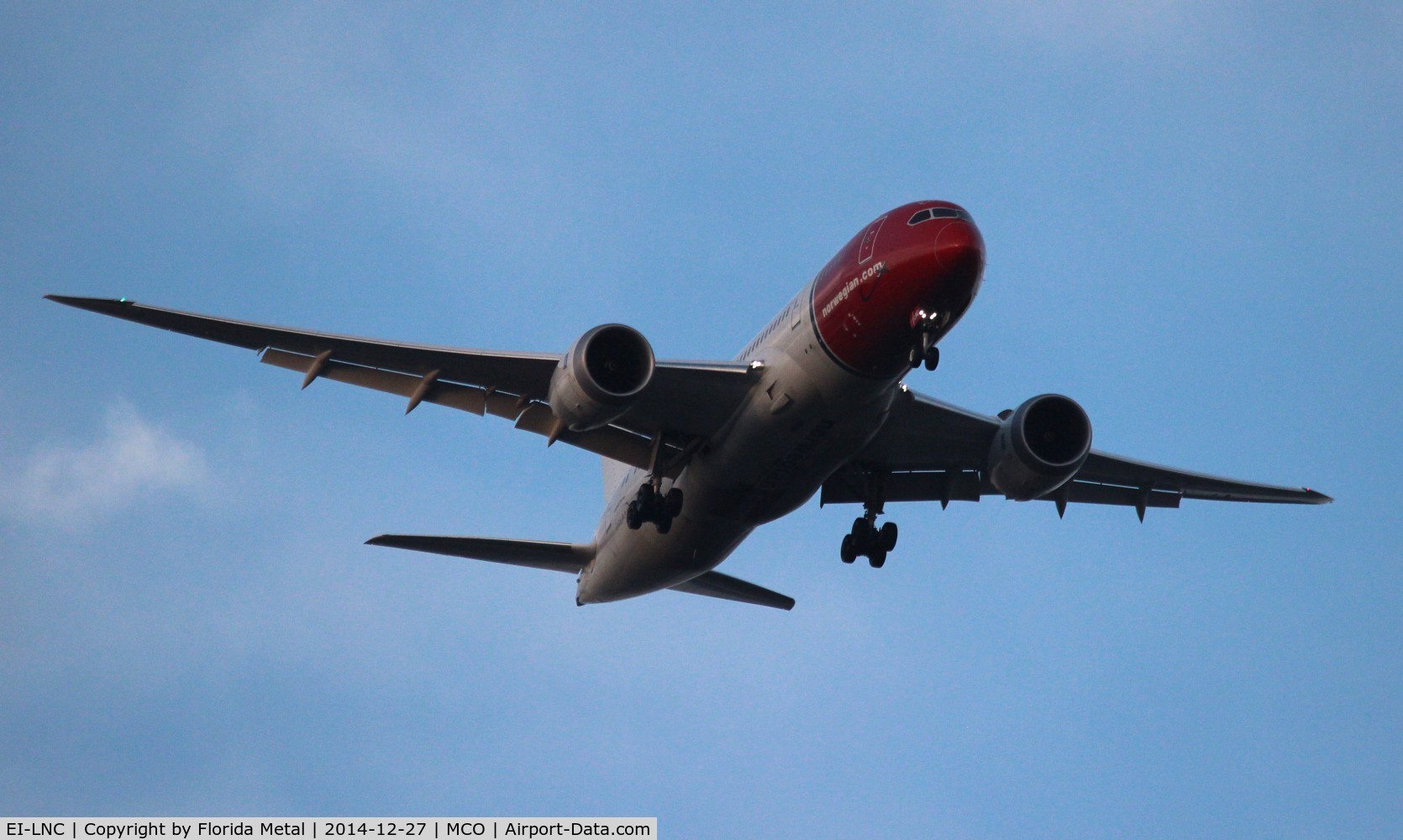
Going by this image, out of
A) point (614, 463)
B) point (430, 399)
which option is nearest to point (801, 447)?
point (430, 399)

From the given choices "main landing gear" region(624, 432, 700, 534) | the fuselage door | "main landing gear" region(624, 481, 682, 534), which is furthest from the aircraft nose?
"main landing gear" region(624, 481, 682, 534)

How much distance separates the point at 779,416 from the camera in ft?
72.0

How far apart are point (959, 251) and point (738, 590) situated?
1367cm

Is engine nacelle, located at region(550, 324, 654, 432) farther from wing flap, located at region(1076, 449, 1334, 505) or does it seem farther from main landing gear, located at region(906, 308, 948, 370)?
wing flap, located at region(1076, 449, 1334, 505)

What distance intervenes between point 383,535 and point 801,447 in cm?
847

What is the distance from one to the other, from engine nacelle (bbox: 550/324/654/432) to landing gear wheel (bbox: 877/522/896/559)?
24.0 ft

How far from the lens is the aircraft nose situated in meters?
19.8

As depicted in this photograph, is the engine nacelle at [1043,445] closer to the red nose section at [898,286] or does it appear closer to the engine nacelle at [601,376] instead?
the red nose section at [898,286]

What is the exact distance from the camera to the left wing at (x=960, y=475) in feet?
83.4

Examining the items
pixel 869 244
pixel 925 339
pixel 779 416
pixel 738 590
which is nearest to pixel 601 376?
pixel 779 416

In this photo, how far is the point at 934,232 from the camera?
20047mm

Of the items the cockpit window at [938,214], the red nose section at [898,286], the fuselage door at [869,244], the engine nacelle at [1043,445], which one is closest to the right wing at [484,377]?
the red nose section at [898,286]

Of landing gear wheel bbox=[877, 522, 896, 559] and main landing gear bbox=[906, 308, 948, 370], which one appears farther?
landing gear wheel bbox=[877, 522, 896, 559]

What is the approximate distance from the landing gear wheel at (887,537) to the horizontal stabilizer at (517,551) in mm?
6862
